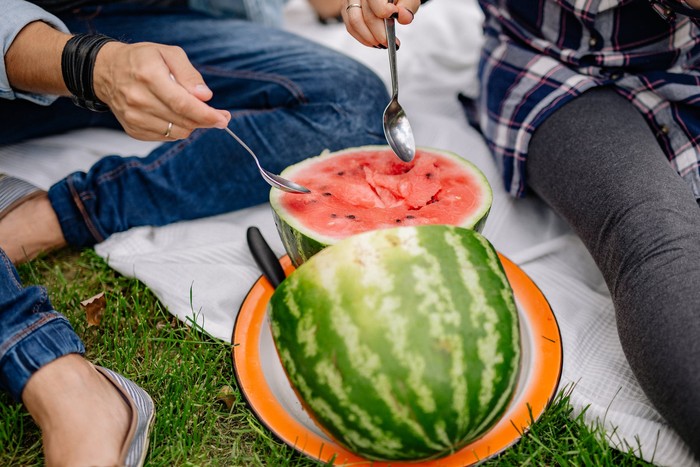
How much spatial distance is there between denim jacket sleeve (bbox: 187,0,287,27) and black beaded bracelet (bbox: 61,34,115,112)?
A: 42.8 inches

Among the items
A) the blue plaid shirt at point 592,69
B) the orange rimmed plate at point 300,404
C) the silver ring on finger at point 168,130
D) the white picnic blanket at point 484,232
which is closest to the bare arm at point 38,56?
the silver ring on finger at point 168,130

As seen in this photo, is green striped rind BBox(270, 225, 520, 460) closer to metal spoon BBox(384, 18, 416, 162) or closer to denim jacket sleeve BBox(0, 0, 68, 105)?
metal spoon BBox(384, 18, 416, 162)

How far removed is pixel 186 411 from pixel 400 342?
25.8 inches

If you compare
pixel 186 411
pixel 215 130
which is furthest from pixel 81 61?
pixel 186 411

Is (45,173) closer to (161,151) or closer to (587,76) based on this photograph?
(161,151)

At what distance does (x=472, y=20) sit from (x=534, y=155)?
1528mm

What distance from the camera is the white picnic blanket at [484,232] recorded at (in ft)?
4.75

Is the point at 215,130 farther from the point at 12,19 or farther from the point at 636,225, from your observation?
the point at 636,225

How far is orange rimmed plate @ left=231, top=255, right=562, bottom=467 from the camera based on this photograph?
4.08 ft

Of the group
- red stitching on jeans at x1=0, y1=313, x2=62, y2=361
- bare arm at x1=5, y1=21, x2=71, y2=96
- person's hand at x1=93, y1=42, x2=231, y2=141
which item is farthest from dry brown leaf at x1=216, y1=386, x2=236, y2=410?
bare arm at x1=5, y1=21, x2=71, y2=96

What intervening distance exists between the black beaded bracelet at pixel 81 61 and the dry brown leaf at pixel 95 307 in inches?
22.5

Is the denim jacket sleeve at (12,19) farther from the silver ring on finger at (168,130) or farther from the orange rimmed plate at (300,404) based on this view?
the orange rimmed plate at (300,404)

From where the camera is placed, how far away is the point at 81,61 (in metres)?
1.54

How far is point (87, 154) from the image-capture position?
2295 mm
